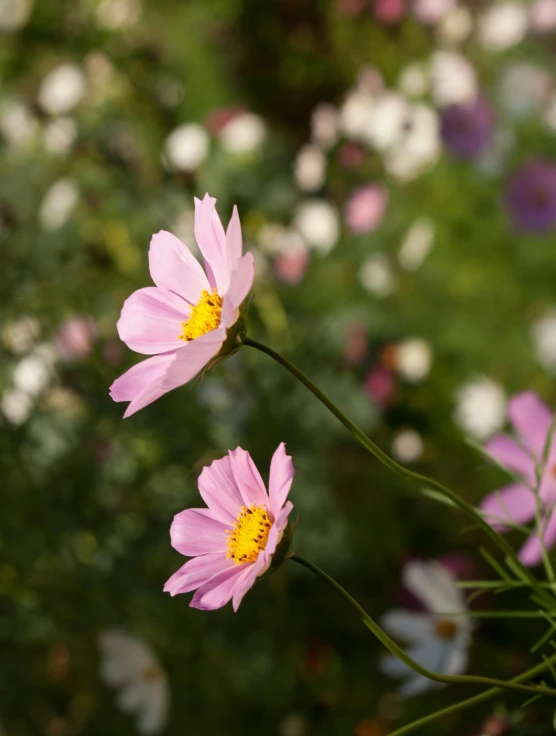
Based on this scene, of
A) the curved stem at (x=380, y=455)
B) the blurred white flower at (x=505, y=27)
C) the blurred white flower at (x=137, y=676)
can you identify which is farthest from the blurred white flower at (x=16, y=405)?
the blurred white flower at (x=505, y=27)

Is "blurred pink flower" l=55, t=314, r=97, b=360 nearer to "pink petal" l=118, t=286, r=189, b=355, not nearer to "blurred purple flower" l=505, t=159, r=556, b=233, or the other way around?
"pink petal" l=118, t=286, r=189, b=355

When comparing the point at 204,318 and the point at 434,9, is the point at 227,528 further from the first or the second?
the point at 434,9

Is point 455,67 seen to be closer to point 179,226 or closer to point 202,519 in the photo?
point 179,226

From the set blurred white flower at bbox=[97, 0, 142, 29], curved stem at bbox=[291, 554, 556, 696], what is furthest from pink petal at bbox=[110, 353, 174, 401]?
blurred white flower at bbox=[97, 0, 142, 29]

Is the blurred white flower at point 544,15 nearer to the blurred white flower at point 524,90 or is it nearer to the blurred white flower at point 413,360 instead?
the blurred white flower at point 524,90

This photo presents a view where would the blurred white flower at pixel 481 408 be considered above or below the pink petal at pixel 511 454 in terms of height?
below

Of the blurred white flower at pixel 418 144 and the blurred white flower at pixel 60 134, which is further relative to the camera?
the blurred white flower at pixel 418 144

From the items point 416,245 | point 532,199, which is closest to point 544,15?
point 532,199
